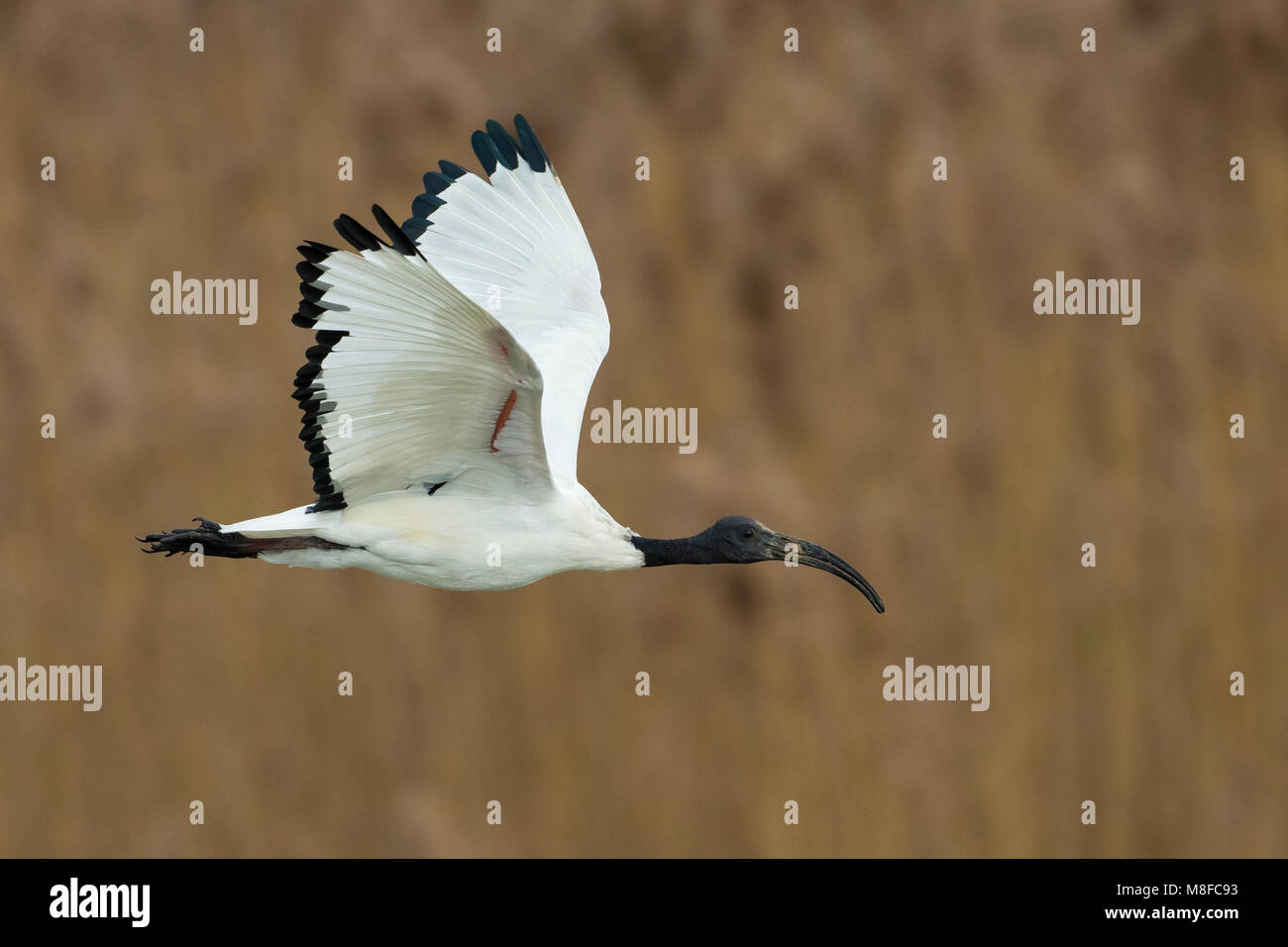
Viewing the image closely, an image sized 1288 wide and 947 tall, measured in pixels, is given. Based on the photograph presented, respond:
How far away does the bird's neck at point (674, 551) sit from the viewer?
15.0ft

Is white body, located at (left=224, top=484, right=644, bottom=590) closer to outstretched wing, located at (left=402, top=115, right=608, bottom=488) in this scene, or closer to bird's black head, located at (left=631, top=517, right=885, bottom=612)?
Result: bird's black head, located at (left=631, top=517, right=885, bottom=612)

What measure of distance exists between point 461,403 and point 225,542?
2.72 feet

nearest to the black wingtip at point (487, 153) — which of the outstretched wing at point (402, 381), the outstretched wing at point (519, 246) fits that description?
the outstretched wing at point (519, 246)

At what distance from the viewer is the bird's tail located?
4.29 m

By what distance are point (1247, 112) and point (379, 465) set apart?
6321 mm

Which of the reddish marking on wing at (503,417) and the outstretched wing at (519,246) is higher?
the outstretched wing at (519,246)

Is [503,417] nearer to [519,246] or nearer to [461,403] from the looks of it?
[461,403]

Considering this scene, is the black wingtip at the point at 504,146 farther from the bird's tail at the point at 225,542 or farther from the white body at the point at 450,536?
the bird's tail at the point at 225,542

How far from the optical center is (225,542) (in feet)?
14.1

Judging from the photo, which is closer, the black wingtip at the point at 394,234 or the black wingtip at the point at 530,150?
the black wingtip at the point at 394,234

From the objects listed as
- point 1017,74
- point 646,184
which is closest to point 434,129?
point 646,184

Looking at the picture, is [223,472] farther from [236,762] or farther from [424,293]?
[424,293]

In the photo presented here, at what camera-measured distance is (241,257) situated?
7762 millimetres

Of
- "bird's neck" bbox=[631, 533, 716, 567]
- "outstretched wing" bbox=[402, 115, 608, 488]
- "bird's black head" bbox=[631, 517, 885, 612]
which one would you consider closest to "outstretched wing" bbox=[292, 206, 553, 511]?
"bird's neck" bbox=[631, 533, 716, 567]
